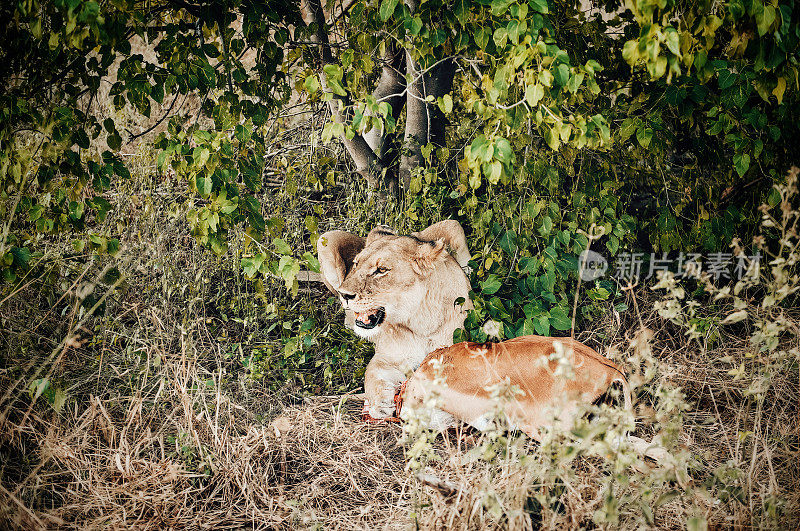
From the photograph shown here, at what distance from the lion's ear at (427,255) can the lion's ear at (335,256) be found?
0.40 metres

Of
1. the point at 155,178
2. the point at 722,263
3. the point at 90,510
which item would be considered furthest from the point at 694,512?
the point at 155,178

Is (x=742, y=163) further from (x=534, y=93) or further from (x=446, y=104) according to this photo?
(x=446, y=104)

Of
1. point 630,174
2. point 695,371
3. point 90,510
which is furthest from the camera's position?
point 630,174

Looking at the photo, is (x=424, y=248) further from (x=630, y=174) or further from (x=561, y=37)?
(x=630, y=174)

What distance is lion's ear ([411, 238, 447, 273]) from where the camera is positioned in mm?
2926

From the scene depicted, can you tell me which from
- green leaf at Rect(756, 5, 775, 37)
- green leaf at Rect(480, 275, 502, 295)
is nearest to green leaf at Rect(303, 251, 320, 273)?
green leaf at Rect(480, 275, 502, 295)

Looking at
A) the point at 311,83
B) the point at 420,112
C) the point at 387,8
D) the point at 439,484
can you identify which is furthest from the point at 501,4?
the point at 439,484

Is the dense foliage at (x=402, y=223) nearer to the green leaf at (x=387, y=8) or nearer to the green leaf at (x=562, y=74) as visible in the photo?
the green leaf at (x=562, y=74)

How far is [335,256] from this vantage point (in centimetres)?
309

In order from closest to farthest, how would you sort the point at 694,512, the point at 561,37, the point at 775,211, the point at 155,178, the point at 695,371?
the point at 694,512, the point at 561,37, the point at 695,371, the point at 775,211, the point at 155,178

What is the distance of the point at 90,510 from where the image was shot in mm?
2406

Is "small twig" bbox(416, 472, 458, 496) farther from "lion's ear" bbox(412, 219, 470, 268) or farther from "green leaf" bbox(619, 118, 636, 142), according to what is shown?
"green leaf" bbox(619, 118, 636, 142)

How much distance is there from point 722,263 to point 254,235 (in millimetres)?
2743

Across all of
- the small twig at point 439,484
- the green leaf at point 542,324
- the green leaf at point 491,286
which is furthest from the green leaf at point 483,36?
the small twig at point 439,484
